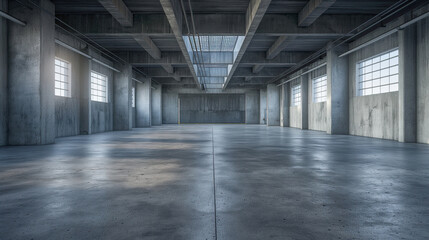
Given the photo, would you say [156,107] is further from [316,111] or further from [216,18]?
[216,18]

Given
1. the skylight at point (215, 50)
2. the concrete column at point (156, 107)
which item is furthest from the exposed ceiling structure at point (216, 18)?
the concrete column at point (156, 107)

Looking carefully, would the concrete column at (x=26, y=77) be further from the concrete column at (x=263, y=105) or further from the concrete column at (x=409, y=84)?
the concrete column at (x=263, y=105)

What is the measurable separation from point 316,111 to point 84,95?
791 inches

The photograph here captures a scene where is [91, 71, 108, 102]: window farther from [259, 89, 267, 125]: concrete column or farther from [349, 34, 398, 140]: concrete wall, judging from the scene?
[259, 89, 267, 125]: concrete column

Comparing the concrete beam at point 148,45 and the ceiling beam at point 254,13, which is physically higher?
the concrete beam at point 148,45

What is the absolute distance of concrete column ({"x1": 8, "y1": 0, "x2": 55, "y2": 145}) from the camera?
38.7 feet

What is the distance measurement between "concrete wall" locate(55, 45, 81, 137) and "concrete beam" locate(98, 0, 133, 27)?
16.7ft

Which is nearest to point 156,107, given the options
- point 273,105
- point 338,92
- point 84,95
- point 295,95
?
point 273,105

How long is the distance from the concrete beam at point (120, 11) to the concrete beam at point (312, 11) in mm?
Result: 9406

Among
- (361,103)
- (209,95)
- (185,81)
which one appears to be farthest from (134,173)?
(209,95)

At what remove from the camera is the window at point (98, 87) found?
2152 cm

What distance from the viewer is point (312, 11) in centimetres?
1348

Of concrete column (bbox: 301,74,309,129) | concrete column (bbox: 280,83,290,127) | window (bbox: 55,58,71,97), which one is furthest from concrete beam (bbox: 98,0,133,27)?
concrete column (bbox: 280,83,290,127)

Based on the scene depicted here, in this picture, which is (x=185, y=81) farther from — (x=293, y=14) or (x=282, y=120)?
(x=293, y=14)
